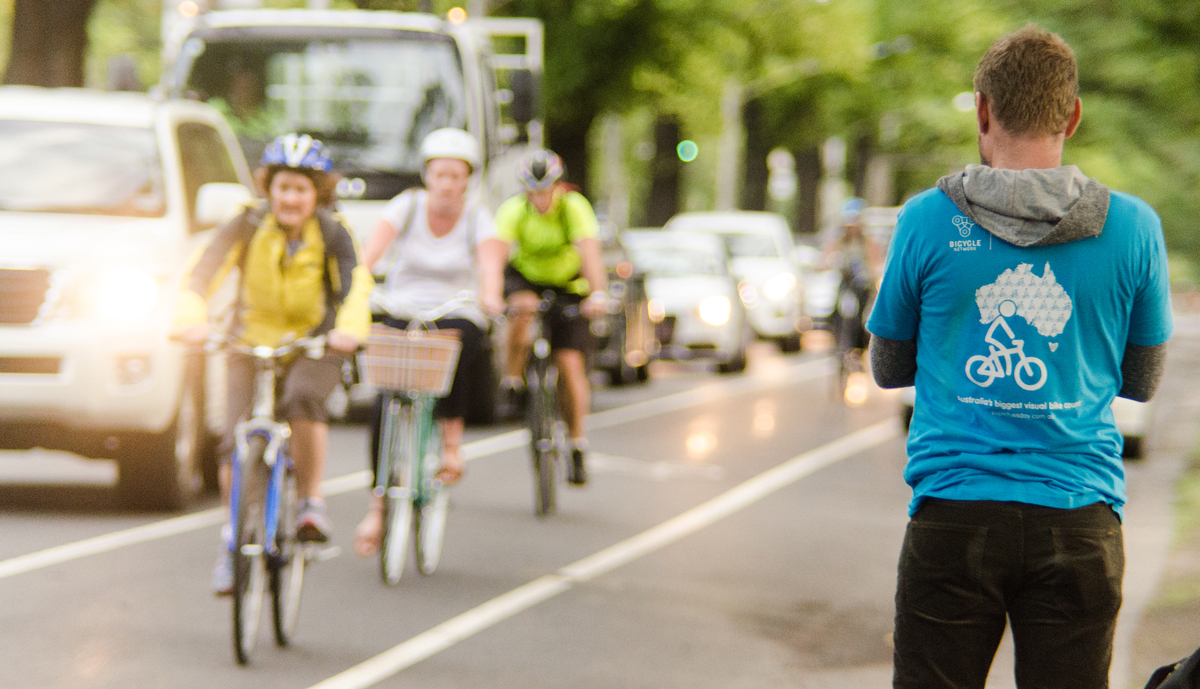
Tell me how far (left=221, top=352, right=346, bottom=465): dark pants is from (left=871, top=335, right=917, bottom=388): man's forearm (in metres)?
3.16

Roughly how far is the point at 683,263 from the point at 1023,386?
58.5 ft

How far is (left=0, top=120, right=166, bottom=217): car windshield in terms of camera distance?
354 inches

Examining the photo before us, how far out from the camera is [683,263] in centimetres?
2097

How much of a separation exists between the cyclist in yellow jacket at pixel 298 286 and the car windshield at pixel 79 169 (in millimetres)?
2988

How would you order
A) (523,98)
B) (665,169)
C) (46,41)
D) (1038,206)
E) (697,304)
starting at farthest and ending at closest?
(665,169)
(697,304)
(46,41)
(523,98)
(1038,206)

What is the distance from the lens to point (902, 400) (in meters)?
14.5

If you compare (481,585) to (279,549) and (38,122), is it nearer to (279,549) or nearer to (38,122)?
(279,549)

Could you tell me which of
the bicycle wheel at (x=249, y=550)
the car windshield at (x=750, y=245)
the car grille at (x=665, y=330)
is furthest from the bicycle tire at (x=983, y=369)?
the car windshield at (x=750, y=245)

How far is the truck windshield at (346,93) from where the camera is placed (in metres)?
13.0

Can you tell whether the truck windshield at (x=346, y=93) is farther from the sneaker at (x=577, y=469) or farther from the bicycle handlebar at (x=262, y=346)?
the bicycle handlebar at (x=262, y=346)

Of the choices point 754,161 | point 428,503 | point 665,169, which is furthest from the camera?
point 754,161

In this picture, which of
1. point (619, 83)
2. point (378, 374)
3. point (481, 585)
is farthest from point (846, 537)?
point (619, 83)

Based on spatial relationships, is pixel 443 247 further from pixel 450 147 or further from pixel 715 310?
pixel 715 310

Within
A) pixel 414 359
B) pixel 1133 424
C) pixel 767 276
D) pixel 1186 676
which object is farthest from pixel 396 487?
pixel 767 276
